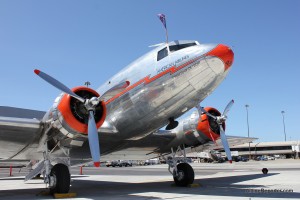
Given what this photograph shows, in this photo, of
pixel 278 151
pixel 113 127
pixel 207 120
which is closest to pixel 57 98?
pixel 113 127

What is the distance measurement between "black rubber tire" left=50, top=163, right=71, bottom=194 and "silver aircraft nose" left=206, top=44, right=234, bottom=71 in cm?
609

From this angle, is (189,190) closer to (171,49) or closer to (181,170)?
(181,170)

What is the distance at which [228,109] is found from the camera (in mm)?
15133

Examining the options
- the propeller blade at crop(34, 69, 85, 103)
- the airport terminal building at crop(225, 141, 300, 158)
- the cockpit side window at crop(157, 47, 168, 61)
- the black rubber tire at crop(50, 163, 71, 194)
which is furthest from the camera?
the airport terminal building at crop(225, 141, 300, 158)

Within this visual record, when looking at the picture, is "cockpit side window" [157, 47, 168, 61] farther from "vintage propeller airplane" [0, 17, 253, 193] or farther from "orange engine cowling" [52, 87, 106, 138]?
"orange engine cowling" [52, 87, 106, 138]

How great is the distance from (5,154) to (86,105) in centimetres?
545

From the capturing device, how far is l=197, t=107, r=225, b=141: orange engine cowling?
14859 mm

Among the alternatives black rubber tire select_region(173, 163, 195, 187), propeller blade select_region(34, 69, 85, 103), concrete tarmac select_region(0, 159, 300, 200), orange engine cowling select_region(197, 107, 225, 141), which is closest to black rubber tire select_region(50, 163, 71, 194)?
concrete tarmac select_region(0, 159, 300, 200)

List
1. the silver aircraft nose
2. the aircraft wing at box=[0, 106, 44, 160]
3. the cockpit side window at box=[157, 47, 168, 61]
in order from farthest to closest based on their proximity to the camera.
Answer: the cockpit side window at box=[157, 47, 168, 61], the aircraft wing at box=[0, 106, 44, 160], the silver aircraft nose

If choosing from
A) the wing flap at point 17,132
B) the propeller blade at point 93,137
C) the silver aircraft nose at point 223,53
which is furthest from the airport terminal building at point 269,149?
the propeller blade at point 93,137

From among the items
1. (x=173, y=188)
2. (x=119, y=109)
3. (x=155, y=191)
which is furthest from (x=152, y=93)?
(x=173, y=188)

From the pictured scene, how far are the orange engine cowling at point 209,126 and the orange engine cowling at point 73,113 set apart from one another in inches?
226

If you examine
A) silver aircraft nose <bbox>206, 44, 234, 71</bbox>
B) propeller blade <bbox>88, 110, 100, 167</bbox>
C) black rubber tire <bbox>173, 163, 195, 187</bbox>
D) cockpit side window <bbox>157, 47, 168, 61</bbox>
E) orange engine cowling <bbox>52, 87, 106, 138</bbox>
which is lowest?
black rubber tire <bbox>173, 163, 195, 187</bbox>

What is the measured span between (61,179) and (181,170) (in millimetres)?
6248
